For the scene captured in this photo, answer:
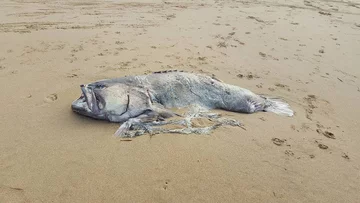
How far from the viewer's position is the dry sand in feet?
10.3

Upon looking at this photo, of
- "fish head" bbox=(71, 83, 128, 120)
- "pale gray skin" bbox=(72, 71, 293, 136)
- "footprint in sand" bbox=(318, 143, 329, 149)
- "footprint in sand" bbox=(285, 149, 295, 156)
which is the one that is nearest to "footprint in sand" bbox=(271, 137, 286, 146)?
"footprint in sand" bbox=(285, 149, 295, 156)

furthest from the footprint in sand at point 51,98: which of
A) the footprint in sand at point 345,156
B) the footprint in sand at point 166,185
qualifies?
the footprint in sand at point 345,156

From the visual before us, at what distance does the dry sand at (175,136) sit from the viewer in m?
3.14

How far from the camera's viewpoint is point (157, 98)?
440 centimetres

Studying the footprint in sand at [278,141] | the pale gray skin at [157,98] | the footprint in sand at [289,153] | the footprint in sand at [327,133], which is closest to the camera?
the footprint in sand at [289,153]

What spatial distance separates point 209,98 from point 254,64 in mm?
2056

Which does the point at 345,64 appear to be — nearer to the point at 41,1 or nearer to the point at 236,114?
the point at 236,114

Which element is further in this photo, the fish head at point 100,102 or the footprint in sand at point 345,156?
the fish head at point 100,102

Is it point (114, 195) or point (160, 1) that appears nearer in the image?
point (114, 195)

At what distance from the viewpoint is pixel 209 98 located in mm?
4625

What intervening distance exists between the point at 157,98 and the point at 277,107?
1.74 m

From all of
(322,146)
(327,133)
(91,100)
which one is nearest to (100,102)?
(91,100)

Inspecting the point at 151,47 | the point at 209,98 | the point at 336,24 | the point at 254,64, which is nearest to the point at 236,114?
the point at 209,98

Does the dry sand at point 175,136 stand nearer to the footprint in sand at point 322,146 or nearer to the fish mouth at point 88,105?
the footprint in sand at point 322,146
